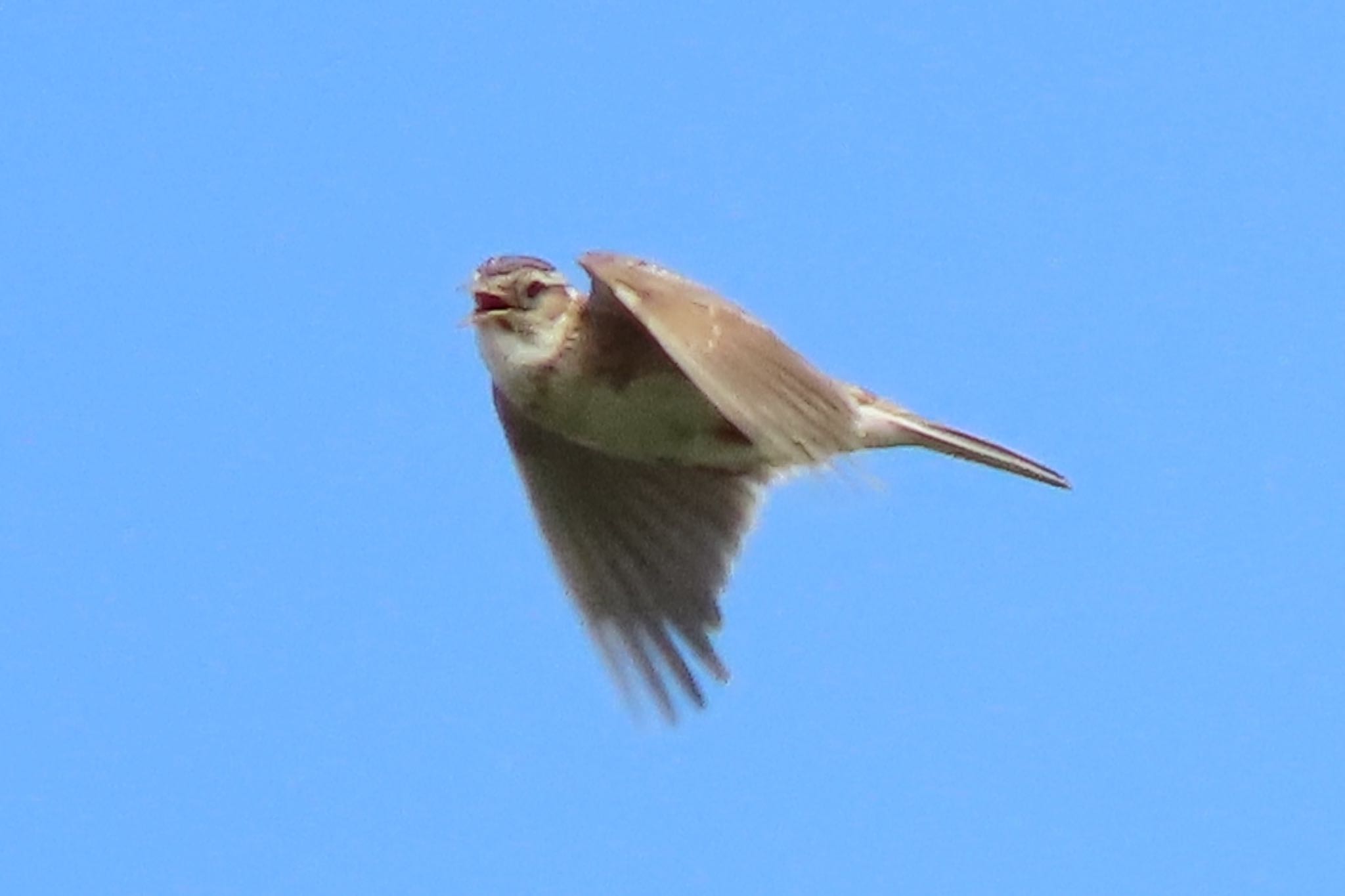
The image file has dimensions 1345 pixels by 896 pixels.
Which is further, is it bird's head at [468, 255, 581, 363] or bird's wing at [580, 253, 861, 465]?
bird's head at [468, 255, 581, 363]

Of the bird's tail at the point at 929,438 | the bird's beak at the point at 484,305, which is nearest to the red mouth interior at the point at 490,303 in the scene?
the bird's beak at the point at 484,305

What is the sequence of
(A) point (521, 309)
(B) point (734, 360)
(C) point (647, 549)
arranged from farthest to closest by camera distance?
(C) point (647, 549) → (A) point (521, 309) → (B) point (734, 360)

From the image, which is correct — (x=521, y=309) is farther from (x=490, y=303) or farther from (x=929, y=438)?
(x=929, y=438)

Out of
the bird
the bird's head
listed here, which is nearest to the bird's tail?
the bird

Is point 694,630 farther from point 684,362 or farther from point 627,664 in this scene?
point 684,362

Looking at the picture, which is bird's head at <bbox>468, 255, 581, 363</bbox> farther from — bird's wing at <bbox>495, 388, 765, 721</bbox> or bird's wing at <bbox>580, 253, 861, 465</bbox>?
bird's wing at <bbox>495, 388, 765, 721</bbox>

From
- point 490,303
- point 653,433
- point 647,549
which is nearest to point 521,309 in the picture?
point 490,303

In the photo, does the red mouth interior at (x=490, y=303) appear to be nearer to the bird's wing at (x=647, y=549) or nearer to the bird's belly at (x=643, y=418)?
the bird's belly at (x=643, y=418)

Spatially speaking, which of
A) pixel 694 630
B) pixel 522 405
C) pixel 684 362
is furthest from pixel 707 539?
pixel 684 362
